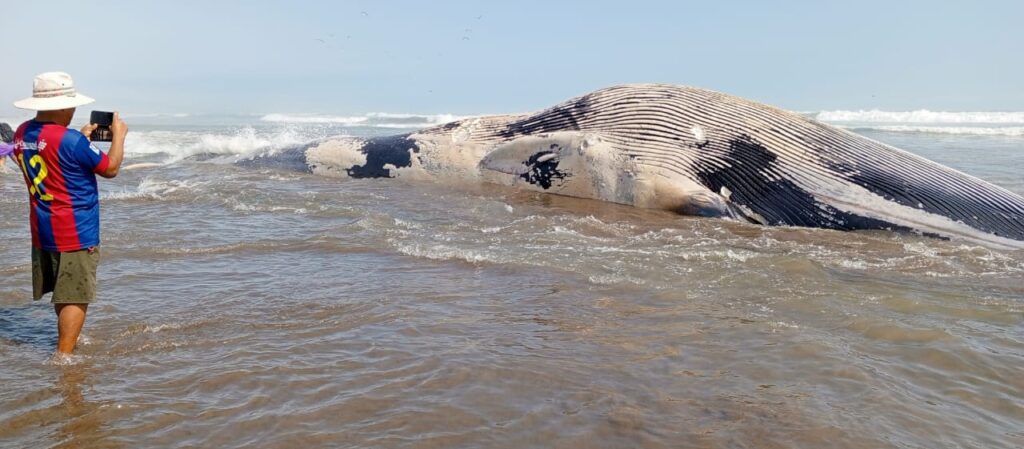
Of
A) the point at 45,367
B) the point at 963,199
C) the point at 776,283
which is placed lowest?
the point at 45,367

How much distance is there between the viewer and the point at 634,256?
6.23m

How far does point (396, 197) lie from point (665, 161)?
3635 mm

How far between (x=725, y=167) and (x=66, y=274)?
6651mm

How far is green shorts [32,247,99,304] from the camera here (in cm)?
399

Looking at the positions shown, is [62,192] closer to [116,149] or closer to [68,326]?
[116,149]

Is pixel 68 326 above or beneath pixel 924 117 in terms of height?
beneath

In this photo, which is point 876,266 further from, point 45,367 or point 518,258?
point 45,367

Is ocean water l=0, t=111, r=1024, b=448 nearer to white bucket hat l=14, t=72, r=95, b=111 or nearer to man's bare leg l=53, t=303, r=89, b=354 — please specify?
man's bare leg l=53, t=303, r=89, b=354

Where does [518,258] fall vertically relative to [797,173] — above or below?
below

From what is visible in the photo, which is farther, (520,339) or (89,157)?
(520,339)

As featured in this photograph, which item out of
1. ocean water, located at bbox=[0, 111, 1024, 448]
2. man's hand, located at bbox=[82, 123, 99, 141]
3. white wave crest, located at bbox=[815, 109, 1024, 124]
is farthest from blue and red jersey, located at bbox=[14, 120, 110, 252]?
white wave crest, located at bbox=[815, 109, 1024, 124]

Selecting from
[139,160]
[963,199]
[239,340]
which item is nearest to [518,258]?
[239,340]

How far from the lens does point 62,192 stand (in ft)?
13.0

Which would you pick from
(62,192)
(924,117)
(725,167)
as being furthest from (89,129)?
(924,117)
